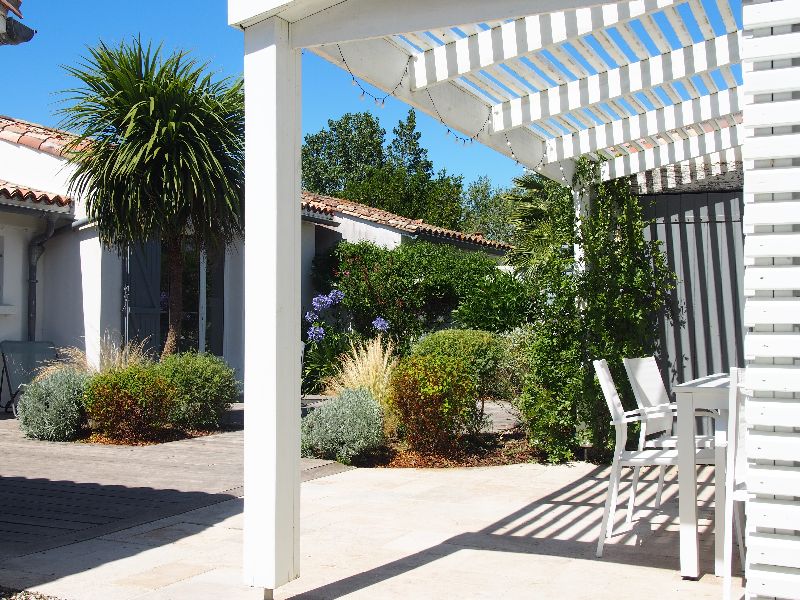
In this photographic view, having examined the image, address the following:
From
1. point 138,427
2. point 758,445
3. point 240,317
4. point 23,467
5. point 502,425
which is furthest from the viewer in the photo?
point 240,317

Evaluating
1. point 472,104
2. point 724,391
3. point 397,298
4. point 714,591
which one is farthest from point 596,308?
point 397,298

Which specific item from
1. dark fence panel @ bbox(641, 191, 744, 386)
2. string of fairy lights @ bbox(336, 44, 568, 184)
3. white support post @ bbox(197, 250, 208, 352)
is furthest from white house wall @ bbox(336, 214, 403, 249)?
string of fairy lights @ bbox(336, 44, 568, 184)

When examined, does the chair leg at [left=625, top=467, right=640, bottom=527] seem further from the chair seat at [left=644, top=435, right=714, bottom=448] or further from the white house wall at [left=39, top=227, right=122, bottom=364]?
the white house wall at [left=39, top=227, right=122, bottom=364]

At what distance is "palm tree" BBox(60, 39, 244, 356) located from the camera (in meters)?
9.43

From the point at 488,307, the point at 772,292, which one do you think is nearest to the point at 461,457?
the point at 772,292

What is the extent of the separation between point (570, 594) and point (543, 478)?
292 cm

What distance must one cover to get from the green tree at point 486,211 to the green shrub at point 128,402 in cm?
3032

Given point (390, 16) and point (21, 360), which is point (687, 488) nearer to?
point (390, 16)

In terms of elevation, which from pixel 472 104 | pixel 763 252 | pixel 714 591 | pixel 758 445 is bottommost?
pixel 714 591

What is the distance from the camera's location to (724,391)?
14.4 feet

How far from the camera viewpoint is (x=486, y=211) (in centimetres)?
4334

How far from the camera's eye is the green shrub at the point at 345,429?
7.57 m

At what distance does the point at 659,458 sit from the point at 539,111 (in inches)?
100

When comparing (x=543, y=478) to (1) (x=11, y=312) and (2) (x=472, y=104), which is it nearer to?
(2) (x=472, y=104)
